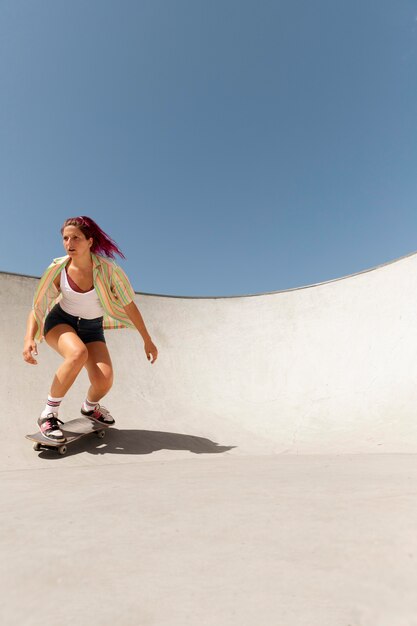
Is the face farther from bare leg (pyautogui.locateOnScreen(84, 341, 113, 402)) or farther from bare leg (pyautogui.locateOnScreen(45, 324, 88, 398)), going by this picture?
bare leg (pyautogui.locateOnScreen(84, 341, 113, 402))

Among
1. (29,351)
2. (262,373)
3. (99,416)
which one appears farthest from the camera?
(262,373)

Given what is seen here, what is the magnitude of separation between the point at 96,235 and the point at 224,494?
2.55 m

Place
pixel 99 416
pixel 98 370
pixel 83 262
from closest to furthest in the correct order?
1. pixel 83 262
2. pixel 98 370
3. pixel 99 416

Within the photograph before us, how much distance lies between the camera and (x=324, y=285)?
7.10 metres

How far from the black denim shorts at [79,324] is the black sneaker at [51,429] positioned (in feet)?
2.50

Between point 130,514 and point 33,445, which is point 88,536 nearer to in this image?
point 130,514

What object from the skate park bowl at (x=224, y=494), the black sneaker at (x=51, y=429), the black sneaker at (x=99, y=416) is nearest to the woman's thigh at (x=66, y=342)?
the black sneaker at (x=51, y=429)

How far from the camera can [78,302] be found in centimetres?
321

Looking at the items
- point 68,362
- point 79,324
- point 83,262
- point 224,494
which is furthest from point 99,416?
point 224,494

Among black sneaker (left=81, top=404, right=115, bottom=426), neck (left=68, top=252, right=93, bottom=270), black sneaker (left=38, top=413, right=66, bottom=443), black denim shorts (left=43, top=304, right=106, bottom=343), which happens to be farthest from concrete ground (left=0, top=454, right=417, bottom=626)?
neck (left=68, top=252, right=93, bottom=270)

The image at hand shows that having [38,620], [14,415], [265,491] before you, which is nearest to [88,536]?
[38,620]

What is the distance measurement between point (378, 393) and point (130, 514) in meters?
3.90

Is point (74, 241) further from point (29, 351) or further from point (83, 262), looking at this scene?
point (29, 351)

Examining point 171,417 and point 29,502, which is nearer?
point 29,502
